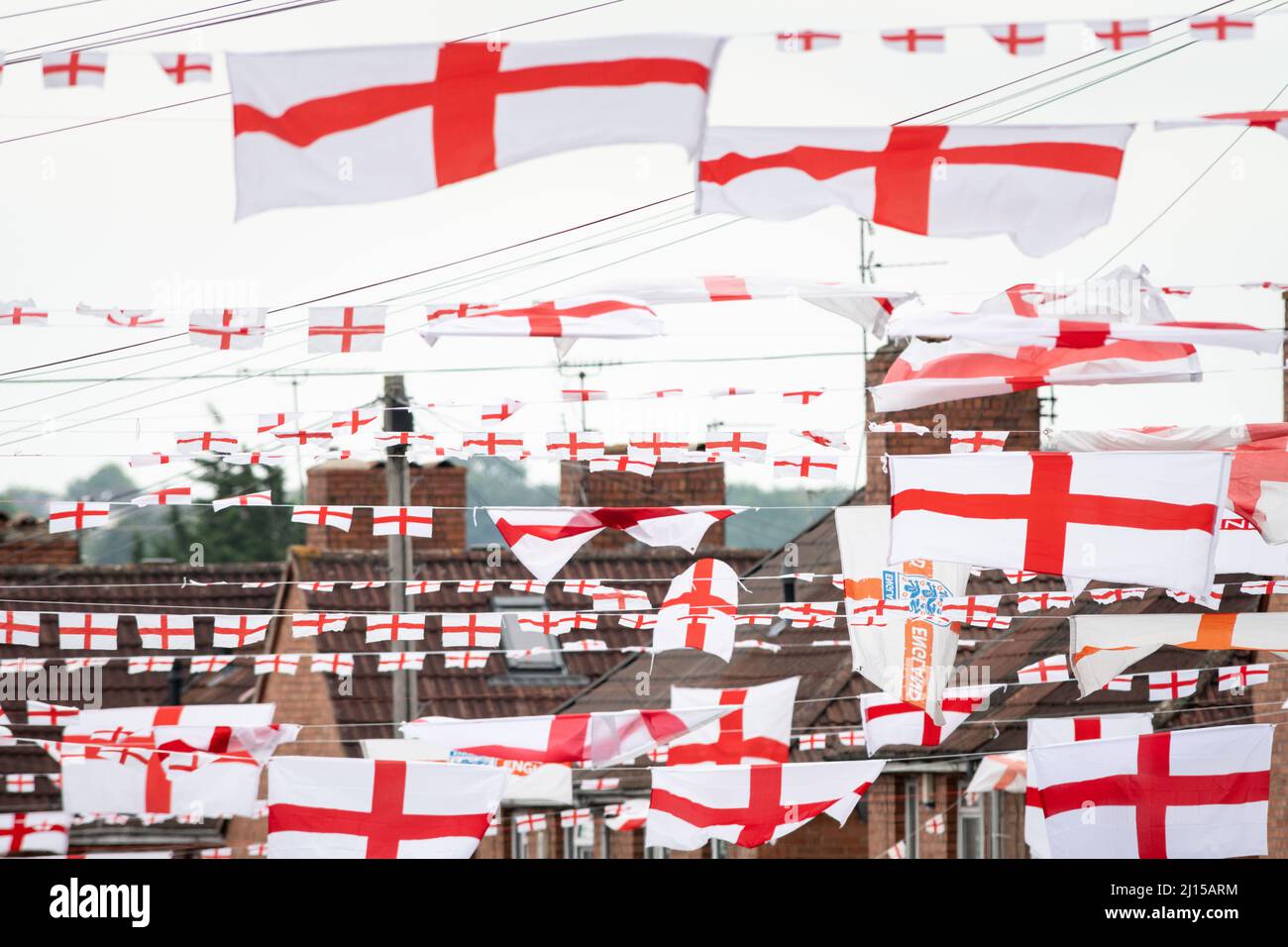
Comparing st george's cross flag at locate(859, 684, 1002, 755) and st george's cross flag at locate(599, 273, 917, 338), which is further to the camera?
st george's cross flag at locate(859, 684, 1002, 755)

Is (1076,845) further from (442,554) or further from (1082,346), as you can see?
(442,554)

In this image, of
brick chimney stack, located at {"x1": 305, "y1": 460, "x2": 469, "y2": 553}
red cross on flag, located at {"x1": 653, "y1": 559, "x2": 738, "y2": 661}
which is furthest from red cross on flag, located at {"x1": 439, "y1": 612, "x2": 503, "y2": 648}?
brick chimney stack, located at {"x1": 305, "y1": 460, "x2": 469, "y2": 553}

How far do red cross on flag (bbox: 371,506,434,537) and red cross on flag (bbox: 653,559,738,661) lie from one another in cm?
209

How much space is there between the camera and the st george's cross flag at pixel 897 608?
530 inches

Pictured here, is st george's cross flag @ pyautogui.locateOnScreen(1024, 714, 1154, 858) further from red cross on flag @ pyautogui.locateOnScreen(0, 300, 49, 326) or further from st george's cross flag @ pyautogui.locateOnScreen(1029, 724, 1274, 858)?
red cross on flag @ pyautogui.locateOnScreen(0, 300, 49, 326)

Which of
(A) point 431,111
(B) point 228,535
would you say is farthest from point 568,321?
(B) point 228,535

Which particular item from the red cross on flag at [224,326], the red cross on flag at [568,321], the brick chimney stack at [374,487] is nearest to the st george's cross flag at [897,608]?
the red cross on flag at [568,321]

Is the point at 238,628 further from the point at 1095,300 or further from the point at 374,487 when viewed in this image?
the point at 374,487

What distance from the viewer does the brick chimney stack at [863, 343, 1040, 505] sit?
18141 millimetres

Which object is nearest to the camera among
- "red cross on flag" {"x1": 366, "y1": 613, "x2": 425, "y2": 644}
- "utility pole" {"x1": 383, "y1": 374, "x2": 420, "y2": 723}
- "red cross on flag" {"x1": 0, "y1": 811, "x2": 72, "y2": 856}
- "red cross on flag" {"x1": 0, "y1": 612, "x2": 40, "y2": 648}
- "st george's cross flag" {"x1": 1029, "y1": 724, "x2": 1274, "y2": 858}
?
"st george's cross flag" {"x1": 1029, "y1": 724, "x2": 1274, "y2": 858}

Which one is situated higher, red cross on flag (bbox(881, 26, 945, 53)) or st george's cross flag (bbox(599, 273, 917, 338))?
red cross on flag (bbox(881, 26, 945, 53))
